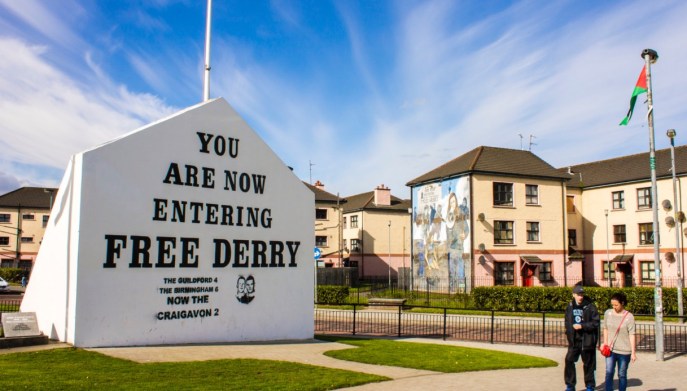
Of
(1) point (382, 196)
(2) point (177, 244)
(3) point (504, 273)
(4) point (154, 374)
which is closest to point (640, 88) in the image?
(2) point (177, 244)

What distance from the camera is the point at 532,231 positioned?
39312 millimetres

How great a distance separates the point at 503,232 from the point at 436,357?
86.9 ft

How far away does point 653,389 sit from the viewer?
10.1 metres

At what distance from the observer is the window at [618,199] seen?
1646 inches

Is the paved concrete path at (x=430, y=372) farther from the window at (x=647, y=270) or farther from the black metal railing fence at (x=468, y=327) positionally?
the window at (x=647, y=270)

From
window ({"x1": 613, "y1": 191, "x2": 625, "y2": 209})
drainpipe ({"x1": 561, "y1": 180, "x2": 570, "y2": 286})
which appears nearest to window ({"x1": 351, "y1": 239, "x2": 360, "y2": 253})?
drainpipe ({"x1": 561, "y1": 180, "x2": 570, "y2": 286})

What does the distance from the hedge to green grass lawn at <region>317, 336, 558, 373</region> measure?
11.9 meters

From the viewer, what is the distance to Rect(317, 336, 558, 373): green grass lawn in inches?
478

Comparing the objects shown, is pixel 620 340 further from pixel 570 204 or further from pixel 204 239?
pixel 570 204

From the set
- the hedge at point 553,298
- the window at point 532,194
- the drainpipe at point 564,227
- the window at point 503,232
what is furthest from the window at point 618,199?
the hedge at point 553,298

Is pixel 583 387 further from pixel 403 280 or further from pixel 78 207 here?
pixel 403 280

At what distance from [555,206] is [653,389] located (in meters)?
31.4

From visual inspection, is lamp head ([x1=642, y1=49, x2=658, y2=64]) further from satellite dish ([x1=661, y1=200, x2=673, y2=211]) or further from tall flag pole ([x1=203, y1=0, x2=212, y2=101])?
satellite dish ([x1=661, y1=200, x2=673, y2=211])

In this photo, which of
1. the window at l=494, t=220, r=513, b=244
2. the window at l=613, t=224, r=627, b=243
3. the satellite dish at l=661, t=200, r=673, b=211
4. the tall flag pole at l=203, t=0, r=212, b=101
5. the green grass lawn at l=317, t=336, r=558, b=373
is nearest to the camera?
the green grass lawn at l=317, t=336, r=558, b=373
